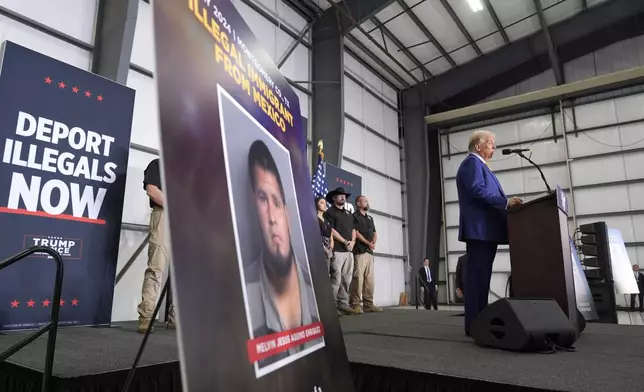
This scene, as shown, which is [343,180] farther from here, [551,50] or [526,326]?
[551,50]

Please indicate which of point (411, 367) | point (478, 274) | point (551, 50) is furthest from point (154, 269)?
point (551, 50)

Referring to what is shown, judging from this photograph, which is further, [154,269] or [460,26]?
[460,26]

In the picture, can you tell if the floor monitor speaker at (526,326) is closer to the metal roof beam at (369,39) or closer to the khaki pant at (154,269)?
the khaki pant at (154,269)

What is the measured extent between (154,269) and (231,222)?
2.40 metres

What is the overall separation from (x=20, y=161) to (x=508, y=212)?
3127 millimetres

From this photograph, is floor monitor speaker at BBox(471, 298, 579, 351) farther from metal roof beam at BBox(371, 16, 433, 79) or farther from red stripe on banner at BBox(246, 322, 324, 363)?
metal roof beam at BBox(371, 16, 433, 79)

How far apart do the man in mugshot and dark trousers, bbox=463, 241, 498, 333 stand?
5.48ft

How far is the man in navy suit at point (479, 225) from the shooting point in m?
2.23

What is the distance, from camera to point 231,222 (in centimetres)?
57

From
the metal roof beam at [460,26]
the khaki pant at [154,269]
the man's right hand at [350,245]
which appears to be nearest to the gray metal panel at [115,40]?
the khaki pant at [154,269]

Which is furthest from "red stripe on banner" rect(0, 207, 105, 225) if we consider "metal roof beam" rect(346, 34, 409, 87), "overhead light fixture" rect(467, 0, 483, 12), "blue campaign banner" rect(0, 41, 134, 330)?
"overhead light fixture" rect(467, 0, 483, 12)

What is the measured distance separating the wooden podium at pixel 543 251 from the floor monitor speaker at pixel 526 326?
0.21 m

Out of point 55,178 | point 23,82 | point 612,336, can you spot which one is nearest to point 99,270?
point 55,178

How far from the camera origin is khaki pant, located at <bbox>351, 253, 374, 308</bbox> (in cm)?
496
